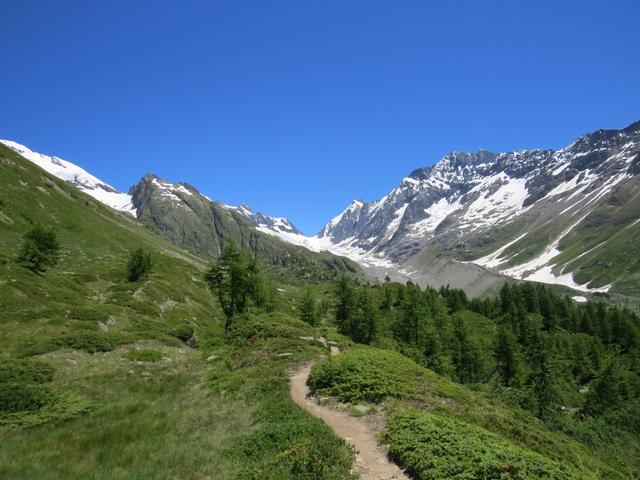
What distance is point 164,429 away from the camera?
17422 mm

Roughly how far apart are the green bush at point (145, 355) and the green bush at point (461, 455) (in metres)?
22.2

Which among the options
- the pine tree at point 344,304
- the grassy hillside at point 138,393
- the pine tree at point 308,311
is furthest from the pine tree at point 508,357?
the grassy hillside at point 138,393

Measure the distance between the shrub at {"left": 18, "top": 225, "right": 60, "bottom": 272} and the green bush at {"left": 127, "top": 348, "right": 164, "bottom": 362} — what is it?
28.6 meters

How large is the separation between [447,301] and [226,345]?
135 meters

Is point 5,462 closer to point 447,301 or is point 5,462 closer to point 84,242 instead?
point 84,242

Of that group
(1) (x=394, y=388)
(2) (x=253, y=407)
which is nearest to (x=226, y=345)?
(2) (x=253, y=407)

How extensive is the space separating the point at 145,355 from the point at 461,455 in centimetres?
2631

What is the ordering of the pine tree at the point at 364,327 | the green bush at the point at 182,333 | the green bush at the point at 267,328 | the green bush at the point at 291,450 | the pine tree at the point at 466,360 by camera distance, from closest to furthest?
the green bush at the point at 291,450, the green bush at the point at 267,328, the green bush at the point at 182,333, the pine tree at the point at 364,327, the pine tree at the point at 466,360

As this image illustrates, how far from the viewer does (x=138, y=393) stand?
23.4 meters

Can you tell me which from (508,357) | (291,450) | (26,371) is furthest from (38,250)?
(508,357)

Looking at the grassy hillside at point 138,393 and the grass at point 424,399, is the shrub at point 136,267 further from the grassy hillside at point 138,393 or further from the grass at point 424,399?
the grass at point 424,399

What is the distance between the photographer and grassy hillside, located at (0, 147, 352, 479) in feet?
44.1

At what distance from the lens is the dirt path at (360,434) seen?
12.7 metres

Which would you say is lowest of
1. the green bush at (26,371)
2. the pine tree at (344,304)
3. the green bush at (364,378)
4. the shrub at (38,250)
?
the green bush at (26,371)
